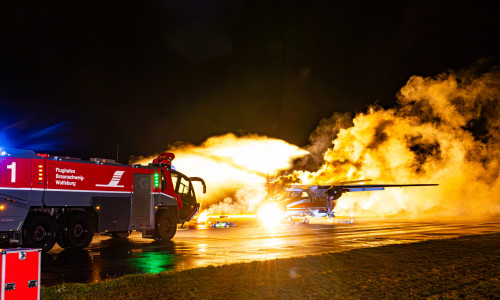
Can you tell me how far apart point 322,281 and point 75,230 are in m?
10.5

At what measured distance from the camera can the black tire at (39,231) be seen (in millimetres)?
14508

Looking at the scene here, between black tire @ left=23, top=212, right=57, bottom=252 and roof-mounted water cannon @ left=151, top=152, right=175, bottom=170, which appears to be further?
roof-mounted water cannon @ left=151, top=152, right=175, bottom=170

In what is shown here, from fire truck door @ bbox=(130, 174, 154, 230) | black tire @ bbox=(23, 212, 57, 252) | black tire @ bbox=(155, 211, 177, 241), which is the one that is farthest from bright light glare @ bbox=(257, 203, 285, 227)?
black tire @ bbox=(23, 212, 57, 252)

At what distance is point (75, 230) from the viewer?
53.3 feet

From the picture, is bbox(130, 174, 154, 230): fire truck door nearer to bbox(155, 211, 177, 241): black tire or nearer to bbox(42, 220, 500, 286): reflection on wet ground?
bbox(155, 211, 177, 241): black tire

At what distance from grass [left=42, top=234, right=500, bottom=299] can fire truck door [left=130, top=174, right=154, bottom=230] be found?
8.03 meters

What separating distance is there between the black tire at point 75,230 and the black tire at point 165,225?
3550 mm

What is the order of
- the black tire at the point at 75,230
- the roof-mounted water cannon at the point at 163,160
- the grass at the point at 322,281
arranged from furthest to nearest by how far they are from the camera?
the roof-mounted water cannon at the point at 163,160 < the black tire at the point at 75,230 < the grass at the point at 322,281

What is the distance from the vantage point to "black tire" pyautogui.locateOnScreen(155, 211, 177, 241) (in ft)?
64.8

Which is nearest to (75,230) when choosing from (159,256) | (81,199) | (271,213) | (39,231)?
(81,199)

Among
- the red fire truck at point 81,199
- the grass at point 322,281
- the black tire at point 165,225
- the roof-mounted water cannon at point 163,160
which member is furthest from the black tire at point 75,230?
the grass at point 322,281

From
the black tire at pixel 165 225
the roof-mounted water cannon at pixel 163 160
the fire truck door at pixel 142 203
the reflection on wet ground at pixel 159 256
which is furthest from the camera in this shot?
the roof-mounted water cannon at pixel 163 160

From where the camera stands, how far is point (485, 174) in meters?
56.6

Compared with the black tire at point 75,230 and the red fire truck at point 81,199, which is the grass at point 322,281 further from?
the black tire at point 75,230
